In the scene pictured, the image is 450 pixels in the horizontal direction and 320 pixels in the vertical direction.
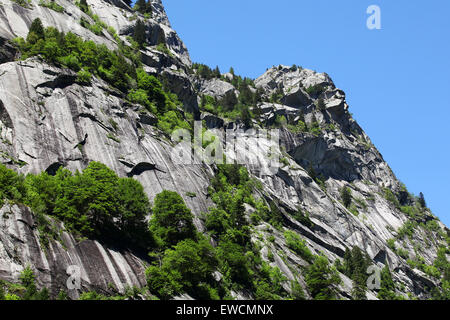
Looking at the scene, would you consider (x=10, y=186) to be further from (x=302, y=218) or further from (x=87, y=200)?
(x=302, y=218)

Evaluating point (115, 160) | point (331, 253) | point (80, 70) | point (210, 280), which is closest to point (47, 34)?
point (80, 70)

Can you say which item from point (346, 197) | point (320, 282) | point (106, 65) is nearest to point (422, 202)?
point (346, 197)

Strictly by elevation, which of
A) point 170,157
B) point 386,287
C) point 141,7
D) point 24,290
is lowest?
point 24,290

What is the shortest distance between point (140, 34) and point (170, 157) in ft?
145

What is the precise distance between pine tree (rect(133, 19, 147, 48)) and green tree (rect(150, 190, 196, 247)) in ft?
180

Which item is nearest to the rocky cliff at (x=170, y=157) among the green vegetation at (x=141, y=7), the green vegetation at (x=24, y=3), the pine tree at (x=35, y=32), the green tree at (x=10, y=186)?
the green vegetation at (x=24, y=3)

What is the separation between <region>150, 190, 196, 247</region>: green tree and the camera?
45656 mm

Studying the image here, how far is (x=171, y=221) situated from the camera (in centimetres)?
4678

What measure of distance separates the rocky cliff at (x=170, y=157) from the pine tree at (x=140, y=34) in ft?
6.04

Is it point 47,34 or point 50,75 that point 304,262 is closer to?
point 50,75

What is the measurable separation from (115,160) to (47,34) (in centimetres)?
2698

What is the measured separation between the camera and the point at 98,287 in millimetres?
32500

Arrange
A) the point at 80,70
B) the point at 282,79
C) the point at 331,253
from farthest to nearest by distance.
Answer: the point at 282,79
the point at 331,253
the point at 80,70

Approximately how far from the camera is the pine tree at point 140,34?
309 ft
